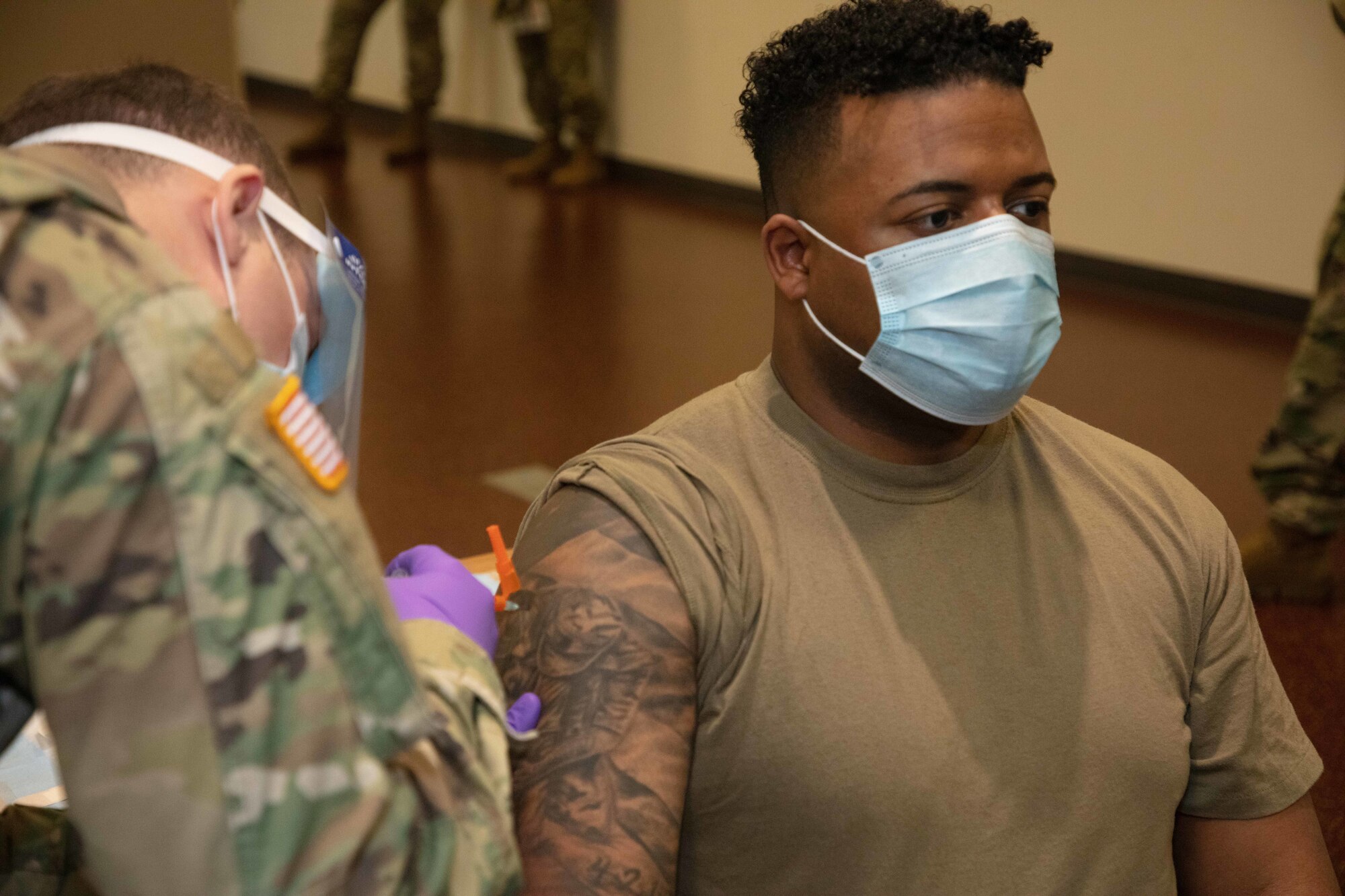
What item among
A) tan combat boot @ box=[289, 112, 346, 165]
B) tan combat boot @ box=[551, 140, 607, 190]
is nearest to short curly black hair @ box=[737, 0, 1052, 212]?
tan combat boot @ box=[551, 140, 607, 190]

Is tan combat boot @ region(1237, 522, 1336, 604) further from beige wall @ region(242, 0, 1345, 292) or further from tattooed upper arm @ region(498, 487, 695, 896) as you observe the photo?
tattooed upper arm @ region(498, 487, 695, 896)

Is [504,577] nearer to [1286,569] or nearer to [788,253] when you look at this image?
[788,253]

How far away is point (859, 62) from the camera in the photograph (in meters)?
1.27

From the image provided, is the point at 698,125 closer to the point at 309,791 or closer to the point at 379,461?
the point at 379,461

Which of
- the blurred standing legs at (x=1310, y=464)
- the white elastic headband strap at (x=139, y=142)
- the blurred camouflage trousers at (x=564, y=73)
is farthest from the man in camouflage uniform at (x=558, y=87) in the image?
the white elastic headband strap at (x=139, y=142)

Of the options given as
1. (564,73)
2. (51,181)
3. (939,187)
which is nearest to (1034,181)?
(939,187)

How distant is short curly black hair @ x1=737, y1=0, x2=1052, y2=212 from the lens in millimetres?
1247

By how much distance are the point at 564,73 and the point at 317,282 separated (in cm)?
574

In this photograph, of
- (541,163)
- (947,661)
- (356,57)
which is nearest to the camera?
(947,661)

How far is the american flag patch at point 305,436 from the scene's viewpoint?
71 centimetres

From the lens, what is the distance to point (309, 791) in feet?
2.28

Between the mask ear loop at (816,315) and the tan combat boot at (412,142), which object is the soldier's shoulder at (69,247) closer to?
the mask ear loop at (816,315)

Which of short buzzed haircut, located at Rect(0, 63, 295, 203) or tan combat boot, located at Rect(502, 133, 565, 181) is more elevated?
short buzzed haircut, located at Rect(0, 63, 295, 203)

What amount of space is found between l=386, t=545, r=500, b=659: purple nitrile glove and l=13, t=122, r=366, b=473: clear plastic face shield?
0.14 meters
